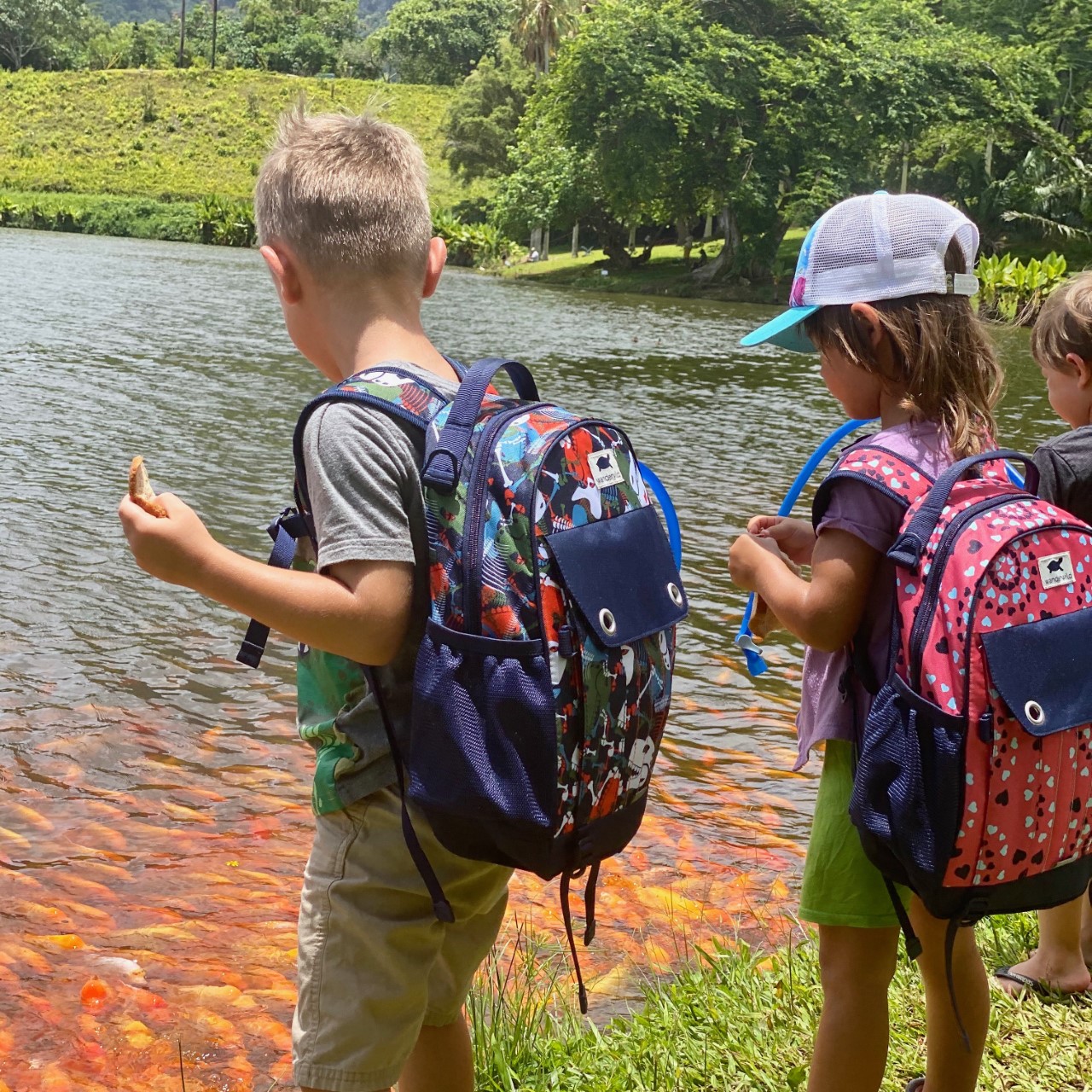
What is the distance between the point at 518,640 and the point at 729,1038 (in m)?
1.42

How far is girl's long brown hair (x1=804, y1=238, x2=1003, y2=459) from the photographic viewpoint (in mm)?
2232

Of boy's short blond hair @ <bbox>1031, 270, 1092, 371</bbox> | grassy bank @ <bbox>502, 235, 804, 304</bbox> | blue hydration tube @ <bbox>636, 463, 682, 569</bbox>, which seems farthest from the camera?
grassy bank @ <bbox>502, 235, 804, 304</bbox>

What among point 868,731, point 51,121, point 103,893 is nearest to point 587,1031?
point 868,731

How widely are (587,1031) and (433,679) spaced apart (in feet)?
4.95

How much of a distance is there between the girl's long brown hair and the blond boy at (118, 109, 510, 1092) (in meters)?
0.73

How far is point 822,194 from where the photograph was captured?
132ft

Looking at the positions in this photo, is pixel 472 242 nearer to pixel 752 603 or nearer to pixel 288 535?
pixel 752 603

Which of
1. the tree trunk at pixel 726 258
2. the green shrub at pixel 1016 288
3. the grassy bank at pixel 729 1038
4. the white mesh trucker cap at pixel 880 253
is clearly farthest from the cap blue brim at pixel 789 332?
the tree trunk at pixel 726 258

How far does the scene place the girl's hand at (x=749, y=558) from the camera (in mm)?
2270

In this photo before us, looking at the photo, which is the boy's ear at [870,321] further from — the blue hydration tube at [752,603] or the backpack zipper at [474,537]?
the backpack zipper at [474,537]

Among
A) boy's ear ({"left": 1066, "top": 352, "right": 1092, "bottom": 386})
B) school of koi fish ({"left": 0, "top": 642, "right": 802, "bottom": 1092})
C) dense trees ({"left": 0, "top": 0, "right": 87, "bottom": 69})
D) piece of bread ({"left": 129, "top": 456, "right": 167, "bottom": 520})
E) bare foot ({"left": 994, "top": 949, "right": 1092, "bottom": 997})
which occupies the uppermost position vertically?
dense trees ({"left": 0, "top": 0, "right": 87, "bottom": 69})

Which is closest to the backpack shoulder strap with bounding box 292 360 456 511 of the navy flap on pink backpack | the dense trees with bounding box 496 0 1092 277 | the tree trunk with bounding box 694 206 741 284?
the navy flap on pink backpack

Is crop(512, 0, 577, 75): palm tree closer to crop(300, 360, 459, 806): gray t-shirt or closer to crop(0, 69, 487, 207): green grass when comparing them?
crop(0, 69, 487, 207): green grass

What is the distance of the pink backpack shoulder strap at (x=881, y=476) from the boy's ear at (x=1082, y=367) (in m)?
1.05
